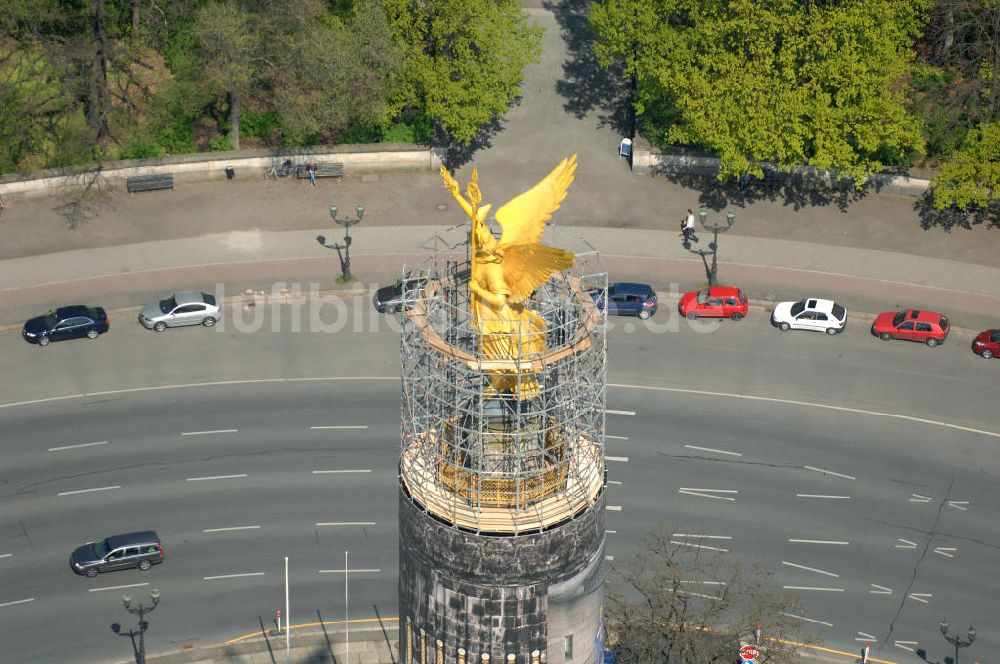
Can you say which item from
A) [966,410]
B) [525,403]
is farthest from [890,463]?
[525,403]

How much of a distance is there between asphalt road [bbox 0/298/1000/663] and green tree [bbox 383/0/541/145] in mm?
15740

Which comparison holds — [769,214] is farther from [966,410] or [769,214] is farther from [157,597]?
[157,597]

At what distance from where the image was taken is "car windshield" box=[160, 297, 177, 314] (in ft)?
342

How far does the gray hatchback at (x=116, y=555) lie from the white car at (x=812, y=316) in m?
37.7

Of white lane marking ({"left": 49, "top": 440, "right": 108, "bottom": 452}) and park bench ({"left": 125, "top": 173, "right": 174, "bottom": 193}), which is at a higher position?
park bench ({"left": 125, "top": 173, "right": 174, "bottom": 193})

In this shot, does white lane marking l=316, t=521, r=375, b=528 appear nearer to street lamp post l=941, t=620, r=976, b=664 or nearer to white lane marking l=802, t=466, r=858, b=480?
white lane marking l=802, t=466, r=858, b=480

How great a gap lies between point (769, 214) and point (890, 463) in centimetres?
2465

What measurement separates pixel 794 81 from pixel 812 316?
14369mm

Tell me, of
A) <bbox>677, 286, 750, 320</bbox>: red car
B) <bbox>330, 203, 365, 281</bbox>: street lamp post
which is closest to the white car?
<bbox>677, 286, 750, 320</bbox>: red car

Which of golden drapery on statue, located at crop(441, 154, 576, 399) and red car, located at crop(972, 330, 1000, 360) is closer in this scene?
golden drapery on statue, located at crop(441, 154, 576, 399)

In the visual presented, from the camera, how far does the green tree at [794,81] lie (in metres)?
108

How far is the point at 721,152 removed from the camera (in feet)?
367

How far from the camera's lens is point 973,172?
10900 cm

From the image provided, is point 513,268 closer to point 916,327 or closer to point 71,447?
point 71,447
